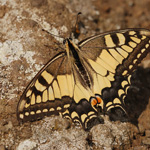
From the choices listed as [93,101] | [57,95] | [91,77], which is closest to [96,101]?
[93,101]

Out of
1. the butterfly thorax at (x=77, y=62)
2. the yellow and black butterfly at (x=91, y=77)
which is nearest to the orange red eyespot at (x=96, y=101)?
the yellow and black butterfly at (x=91, y=77)

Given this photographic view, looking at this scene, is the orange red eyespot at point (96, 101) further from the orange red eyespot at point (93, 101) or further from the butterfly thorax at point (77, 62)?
the butterfly thorax at point (77, 62)

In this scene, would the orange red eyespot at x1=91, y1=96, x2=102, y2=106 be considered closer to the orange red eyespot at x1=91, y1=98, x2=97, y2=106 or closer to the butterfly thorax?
the orange red eyespot at x1=91, y1=98, x2=97, y2=106

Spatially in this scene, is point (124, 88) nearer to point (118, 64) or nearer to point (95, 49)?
point (118, 64)

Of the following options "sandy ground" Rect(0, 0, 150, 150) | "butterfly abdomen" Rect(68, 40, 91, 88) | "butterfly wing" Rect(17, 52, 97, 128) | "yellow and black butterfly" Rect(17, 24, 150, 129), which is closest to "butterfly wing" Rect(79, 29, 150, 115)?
"yellow and black butterfly" Rect(17, 24, 150, 129)

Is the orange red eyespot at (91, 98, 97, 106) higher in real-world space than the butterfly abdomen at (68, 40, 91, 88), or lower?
lower

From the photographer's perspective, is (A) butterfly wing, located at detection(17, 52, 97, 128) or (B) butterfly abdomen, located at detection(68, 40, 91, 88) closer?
(A) butterfly wing, located at detection(17, 52, 97, 128)
